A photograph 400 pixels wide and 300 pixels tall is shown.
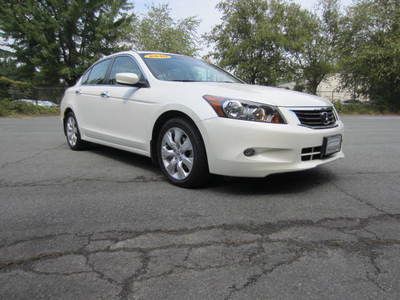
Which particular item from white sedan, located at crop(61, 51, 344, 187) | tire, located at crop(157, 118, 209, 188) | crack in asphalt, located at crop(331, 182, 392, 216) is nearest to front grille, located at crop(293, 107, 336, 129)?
white sedan, located at crop(61, 51, 344, 187)

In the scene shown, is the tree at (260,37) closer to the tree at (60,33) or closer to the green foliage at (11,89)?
the tree at (60,33)

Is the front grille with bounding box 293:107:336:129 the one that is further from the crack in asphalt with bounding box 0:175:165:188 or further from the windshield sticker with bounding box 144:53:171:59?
the windshield sticker with bounding box 144:53:171:59

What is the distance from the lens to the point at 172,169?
162 inches

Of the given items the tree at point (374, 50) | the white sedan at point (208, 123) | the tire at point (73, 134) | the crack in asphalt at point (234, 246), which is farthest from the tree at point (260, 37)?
the crack in asphalt at point (234, 246)

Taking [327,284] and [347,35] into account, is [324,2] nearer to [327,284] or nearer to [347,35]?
[347,35]

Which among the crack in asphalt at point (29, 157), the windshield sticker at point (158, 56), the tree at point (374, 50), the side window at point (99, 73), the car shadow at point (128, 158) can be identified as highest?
the tree at point (374, 50)

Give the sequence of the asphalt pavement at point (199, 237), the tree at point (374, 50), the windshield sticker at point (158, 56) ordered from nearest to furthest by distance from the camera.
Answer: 1. the asphalt pavement at point (199, 237)
2. the windshield sticker at point (158, 56)
3. the tree at point (374, 50)

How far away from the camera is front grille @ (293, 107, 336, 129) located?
3732mm

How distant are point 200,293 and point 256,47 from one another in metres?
29.7

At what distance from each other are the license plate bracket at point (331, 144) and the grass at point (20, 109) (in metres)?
18.2

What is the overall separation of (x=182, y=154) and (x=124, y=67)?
183cm

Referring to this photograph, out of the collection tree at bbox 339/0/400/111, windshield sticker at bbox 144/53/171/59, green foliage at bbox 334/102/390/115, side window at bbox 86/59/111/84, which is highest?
tree at bbox 339/0/400/111

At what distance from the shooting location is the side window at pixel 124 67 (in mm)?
4828

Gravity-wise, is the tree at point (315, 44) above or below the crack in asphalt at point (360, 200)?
above
